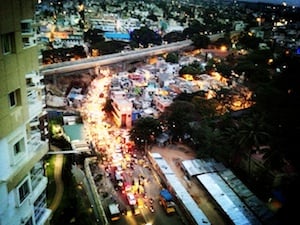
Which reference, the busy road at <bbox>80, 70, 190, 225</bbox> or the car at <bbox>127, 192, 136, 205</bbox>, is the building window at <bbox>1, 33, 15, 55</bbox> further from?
the car at <bbox>127, 192, 136, 205</bbox>

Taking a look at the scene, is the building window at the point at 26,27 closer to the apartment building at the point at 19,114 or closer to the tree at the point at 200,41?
the apartment building at the point at 19,114

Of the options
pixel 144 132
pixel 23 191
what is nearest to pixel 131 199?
pixel 144 132

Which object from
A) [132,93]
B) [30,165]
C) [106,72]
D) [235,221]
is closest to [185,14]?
[106,72]

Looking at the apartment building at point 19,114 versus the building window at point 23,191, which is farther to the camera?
the building window at point 23,191

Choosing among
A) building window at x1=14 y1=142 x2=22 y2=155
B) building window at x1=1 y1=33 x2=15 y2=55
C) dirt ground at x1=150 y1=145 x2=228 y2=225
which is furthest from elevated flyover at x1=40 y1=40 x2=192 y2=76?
building window at x1=1 y1=33 x2=15 y2=55

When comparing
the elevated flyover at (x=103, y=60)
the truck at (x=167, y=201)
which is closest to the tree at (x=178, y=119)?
the truck at (x=167, y=201)

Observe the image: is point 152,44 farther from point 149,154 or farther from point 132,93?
point 149,154

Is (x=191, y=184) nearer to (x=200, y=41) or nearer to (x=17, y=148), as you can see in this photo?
(x=17, y=148)

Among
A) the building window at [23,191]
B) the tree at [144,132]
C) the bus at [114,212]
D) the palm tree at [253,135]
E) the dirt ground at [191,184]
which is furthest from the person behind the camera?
the tree at [144,132]
